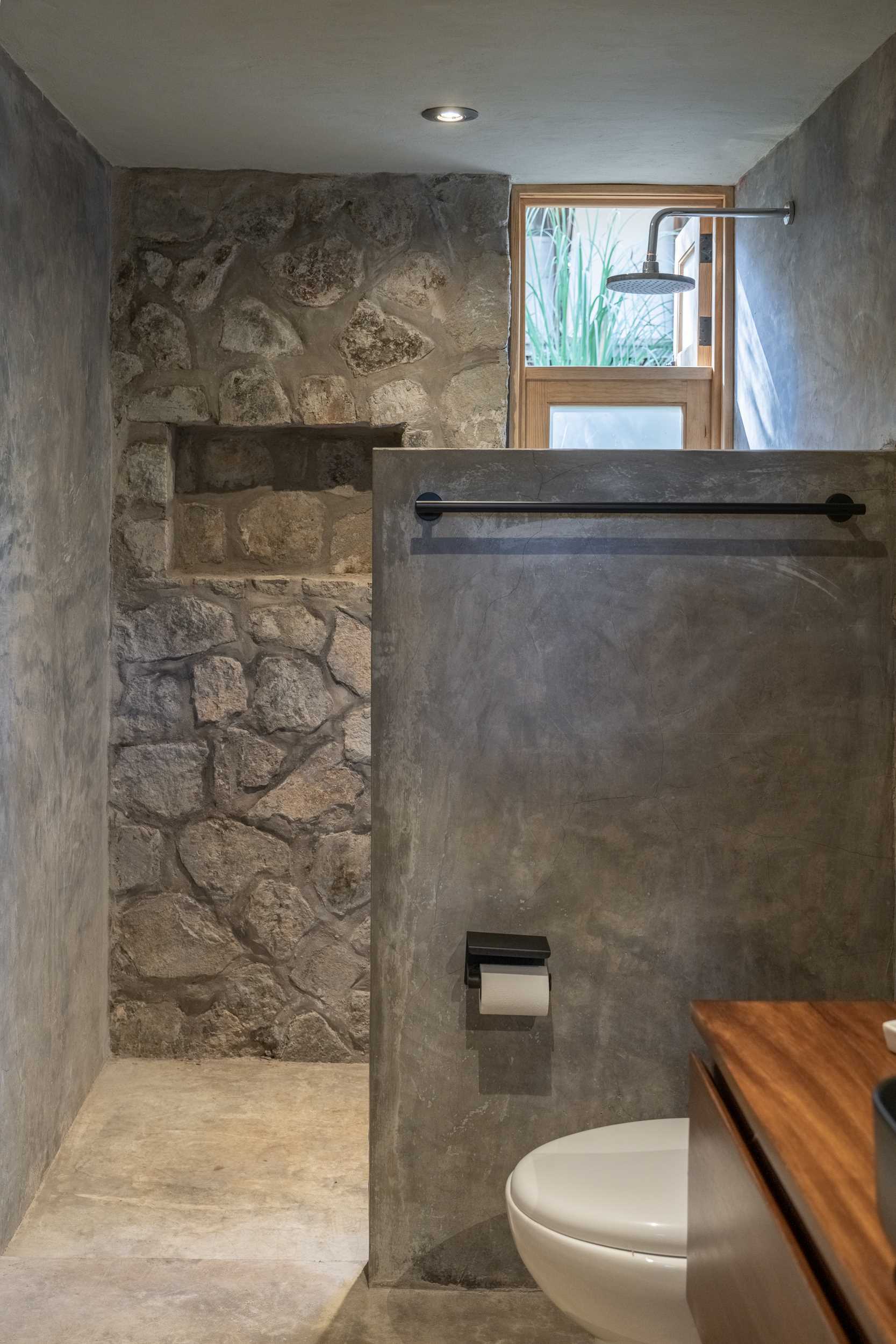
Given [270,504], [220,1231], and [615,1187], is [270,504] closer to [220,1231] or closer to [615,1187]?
[220,1231]

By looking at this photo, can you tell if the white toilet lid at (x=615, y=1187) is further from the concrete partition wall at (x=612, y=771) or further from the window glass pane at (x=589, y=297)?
the window glass pane at (x=589, y=297)

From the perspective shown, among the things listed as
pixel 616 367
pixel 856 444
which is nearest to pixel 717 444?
pixel 616 367

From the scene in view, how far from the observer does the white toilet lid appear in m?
1.69

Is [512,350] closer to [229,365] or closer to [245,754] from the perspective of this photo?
[229,365]

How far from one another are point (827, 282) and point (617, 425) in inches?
36.8

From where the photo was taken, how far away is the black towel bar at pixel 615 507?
2.13 metres

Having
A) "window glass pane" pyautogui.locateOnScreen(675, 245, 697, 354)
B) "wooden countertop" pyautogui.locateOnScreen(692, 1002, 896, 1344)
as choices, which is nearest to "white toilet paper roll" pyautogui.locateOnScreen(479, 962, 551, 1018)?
"wooden countertop" pyautogui.locateOnScreen(692, 1002, 896, 1344)

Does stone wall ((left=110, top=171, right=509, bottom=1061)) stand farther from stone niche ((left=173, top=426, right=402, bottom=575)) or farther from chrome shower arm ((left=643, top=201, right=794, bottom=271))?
chrome shower arm ((left=643, top=201, right=794, bottom=271))

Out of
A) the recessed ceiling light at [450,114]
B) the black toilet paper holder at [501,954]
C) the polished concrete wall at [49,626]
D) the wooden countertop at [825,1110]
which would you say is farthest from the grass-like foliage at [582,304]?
the wooden countertop at [825,1110]

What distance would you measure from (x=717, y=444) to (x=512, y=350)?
2.12 ft

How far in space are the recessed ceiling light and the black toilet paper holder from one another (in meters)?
1.84

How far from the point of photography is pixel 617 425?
3.48 m

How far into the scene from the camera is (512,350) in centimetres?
344

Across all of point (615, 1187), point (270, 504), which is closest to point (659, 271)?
point (270, 504)
